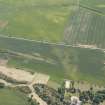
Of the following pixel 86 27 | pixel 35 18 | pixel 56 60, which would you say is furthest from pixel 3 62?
pixel 86 27

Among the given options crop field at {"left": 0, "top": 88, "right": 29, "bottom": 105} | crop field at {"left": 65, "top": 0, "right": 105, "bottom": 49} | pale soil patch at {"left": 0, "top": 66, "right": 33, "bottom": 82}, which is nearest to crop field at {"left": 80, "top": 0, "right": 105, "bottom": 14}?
crop field at {"left": 65, "top": 0, "right": 105, "bottom": 49}

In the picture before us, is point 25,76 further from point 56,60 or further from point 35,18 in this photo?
point 35,18

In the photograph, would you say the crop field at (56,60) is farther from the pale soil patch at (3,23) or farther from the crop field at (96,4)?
the crop field at (96,4)

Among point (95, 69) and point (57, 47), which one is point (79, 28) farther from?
point (95, 69)

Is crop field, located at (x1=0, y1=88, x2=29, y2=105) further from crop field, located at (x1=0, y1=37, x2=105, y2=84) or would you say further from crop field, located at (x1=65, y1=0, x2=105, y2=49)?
crop field, located at (x1=65, y1=0, x2=105, y2=49)

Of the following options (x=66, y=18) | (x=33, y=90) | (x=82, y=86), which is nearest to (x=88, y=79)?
(x=82, y=86)
